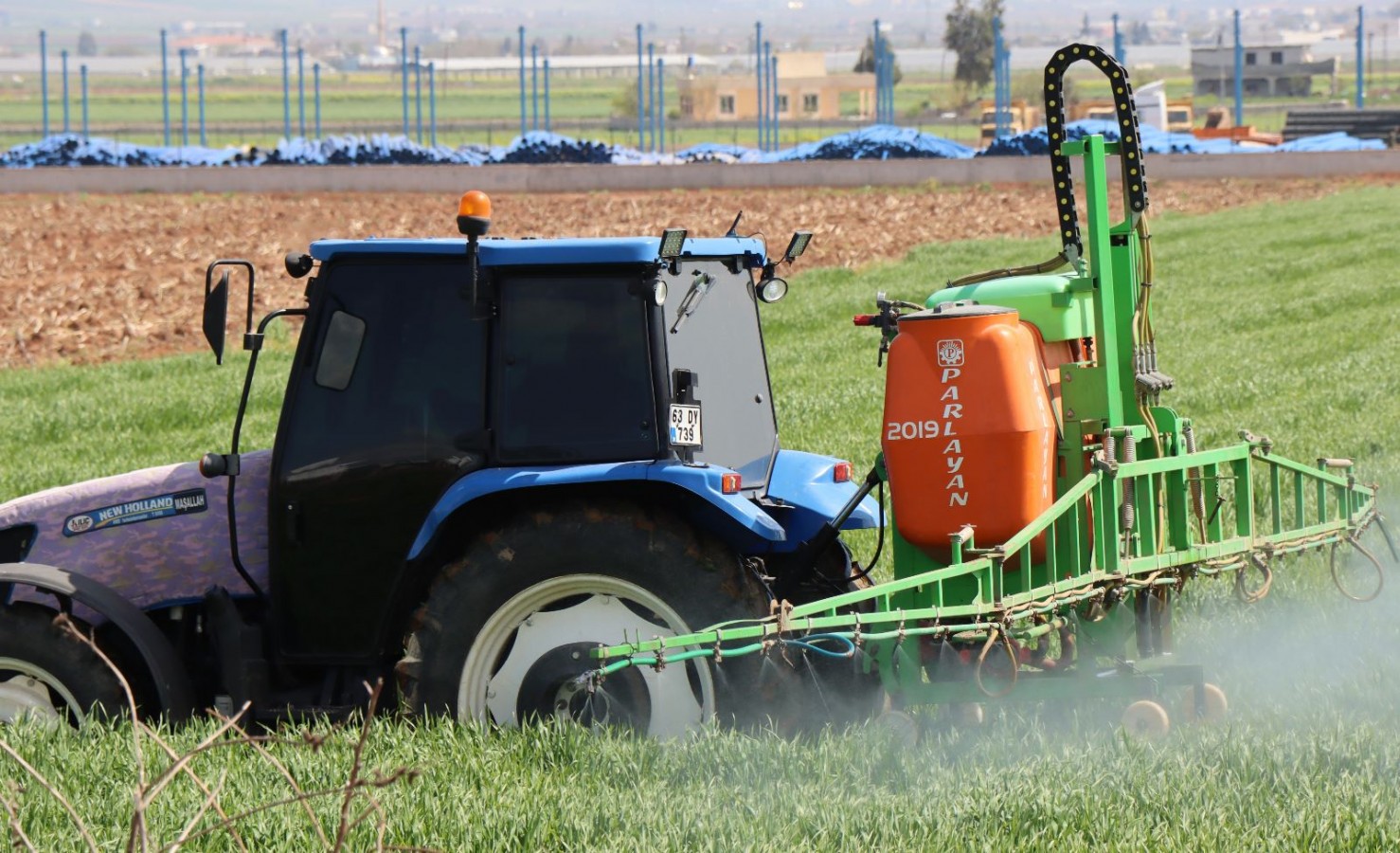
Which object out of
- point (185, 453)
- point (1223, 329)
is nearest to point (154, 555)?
point (185, 453)

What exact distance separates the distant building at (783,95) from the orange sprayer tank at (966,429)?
7643cm

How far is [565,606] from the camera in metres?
5.22

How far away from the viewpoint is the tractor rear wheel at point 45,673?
215 inches

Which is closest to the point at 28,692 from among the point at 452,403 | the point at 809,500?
the point at 452,403

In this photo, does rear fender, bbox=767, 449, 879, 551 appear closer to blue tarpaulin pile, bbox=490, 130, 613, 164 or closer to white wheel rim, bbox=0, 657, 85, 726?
white wheel rim, bbox=0, 657, 85, 726

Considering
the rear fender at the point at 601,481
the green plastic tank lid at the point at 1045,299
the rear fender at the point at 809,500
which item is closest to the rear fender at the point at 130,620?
the rear fender at the point at 601,481

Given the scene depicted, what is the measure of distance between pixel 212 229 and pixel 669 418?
2808cm

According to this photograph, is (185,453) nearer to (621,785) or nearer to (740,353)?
(740,353)

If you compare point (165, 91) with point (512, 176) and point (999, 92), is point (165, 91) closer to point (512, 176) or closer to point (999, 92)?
point (512, 176)

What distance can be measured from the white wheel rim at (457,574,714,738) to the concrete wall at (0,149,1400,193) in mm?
38694

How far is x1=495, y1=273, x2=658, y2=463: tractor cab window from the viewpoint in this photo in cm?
535

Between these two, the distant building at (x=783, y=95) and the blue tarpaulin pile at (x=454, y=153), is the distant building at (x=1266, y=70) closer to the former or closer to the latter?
the distant building at (x=783, y=95)

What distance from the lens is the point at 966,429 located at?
17.1 ft

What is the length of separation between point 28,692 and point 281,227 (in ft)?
95.2
